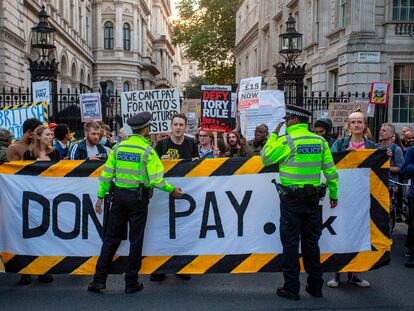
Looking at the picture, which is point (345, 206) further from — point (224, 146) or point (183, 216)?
point (224, 146)

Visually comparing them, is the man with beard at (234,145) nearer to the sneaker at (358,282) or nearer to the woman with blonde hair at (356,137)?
the woman with blonde hair at (356,137)

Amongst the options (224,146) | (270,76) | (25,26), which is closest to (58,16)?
(25,26)

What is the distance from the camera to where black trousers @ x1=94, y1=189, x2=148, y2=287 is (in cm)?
540

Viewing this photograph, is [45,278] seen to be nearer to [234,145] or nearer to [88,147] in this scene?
[88,147]

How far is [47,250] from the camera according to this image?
230 inches

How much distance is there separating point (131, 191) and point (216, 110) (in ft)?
12.7

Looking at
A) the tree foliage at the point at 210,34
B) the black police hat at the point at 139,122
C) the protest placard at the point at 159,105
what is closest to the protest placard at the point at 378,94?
the protest placard at the point at 159,105

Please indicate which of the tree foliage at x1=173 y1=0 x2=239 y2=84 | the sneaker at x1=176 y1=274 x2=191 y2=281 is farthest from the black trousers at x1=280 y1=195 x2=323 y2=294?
the tree foliage at x1=173 y1=0 x2=239 y2=84

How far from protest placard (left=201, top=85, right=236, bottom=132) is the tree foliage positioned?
40.0 metres

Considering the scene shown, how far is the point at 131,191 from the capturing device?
533 centimetres

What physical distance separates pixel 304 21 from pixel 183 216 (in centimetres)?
2152

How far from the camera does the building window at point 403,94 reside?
63.6 ft

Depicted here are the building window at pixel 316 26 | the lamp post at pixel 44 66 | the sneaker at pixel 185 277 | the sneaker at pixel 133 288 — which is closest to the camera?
the sneaker at pixel 133 288

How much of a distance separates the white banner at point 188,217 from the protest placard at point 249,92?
4.43 metres
